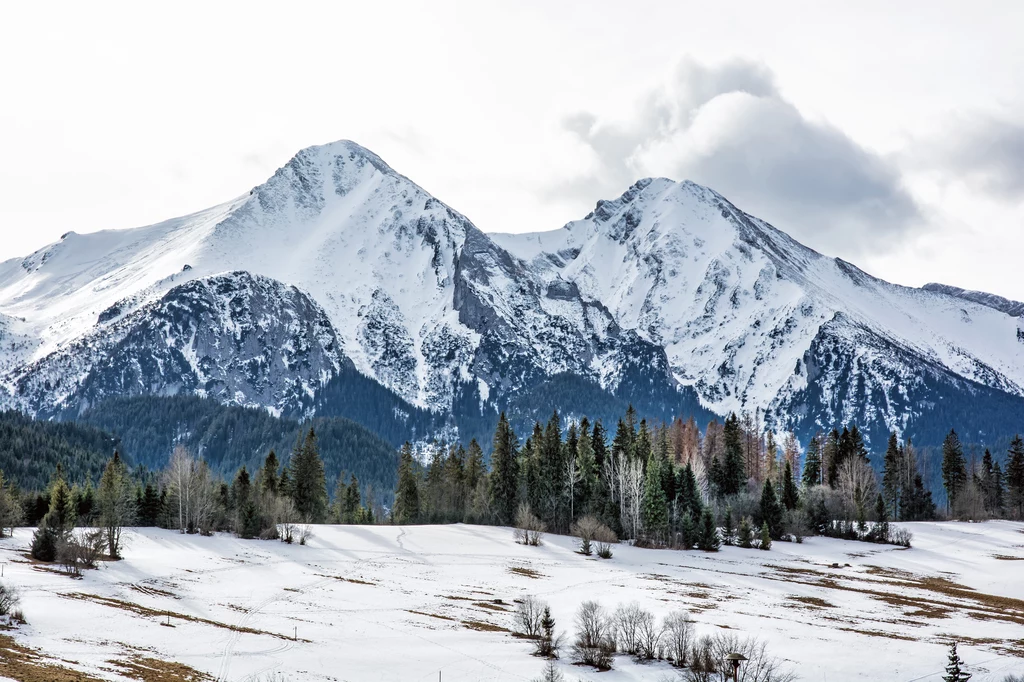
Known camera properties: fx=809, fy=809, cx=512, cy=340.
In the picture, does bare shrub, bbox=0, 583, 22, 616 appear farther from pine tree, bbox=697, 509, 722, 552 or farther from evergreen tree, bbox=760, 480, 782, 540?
evergreen tree, bbox=760, 480, 782, 540

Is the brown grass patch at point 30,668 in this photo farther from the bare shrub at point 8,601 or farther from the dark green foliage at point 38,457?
the dark green foliage at point 38,457

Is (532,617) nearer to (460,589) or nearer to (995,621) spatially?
(460,589)

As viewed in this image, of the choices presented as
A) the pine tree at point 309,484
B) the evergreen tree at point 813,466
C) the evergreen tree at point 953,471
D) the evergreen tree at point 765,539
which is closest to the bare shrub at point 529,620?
the evergreen tree at point 765,539

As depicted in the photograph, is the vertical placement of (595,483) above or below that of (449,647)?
above

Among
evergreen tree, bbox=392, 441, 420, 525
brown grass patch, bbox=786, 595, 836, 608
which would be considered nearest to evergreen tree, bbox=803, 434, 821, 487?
evergreen tree, bbox=392, 441, 420, 525

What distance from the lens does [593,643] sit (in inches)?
1954

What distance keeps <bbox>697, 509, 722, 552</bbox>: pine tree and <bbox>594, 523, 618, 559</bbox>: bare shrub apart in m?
10.9

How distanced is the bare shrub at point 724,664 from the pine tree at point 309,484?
8397 centimetres

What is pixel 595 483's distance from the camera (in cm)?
11425

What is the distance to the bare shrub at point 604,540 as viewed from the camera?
93938 mm

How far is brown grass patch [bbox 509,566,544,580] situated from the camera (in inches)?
3123

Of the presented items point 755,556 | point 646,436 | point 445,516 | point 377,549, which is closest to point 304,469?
point 445,516

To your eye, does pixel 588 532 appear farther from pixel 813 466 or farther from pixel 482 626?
pixel 813 466

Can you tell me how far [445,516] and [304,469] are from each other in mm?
23545
